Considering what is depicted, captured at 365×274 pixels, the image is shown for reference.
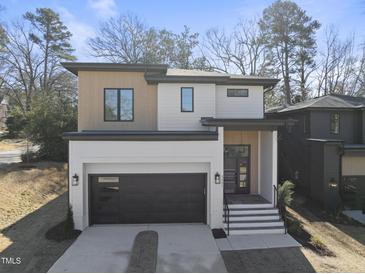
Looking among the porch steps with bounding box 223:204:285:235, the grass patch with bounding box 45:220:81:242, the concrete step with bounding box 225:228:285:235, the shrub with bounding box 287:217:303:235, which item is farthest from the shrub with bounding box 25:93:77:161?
the shrub with bounding box 287:217:303:235

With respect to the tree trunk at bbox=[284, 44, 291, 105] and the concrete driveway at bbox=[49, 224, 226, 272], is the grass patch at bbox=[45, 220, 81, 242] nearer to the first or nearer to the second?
the concrete driveway at bbox=[49, 224, 226, 272]

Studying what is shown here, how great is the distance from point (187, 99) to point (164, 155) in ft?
11.9

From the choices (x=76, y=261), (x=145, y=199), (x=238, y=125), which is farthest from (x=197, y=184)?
(x=76, y=261)

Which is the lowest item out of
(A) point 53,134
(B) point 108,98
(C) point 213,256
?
(C) point 213,256

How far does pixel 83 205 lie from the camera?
10.8m

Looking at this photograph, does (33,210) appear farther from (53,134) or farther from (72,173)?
(53,134)

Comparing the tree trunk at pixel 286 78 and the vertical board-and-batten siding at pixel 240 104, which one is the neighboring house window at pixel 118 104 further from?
the tree trunk at pixel 286 78

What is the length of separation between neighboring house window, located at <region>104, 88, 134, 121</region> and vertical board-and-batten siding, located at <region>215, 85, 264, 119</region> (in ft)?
14.0

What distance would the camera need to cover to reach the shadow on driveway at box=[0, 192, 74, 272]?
7.90 meters

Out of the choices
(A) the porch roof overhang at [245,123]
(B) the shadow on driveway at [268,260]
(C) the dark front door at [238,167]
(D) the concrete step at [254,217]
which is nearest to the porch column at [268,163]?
(A) the porch roof overhang at [245,123]

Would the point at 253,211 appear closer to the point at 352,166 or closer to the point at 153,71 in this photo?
the point at 352,166

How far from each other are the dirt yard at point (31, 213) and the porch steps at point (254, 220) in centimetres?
605

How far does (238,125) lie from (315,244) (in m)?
5.00

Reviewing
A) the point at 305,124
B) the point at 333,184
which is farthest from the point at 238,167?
the point at 305,124
